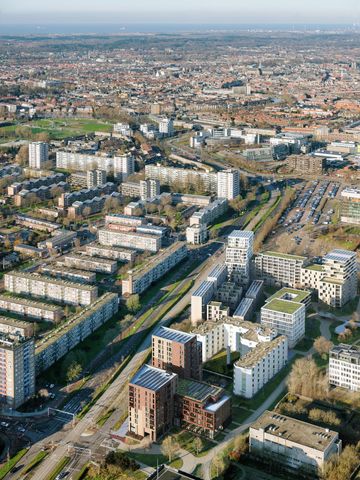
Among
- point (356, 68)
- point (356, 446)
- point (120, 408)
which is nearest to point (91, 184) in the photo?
point (120, 408)

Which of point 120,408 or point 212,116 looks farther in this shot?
point 212,116

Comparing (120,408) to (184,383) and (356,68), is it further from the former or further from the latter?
(356,68)

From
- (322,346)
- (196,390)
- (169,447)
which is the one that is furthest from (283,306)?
(169,447)

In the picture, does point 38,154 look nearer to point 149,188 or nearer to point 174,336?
point 149,188

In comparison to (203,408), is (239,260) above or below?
above

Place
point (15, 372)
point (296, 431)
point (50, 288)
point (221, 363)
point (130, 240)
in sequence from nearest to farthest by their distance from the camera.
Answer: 1. point (296, 431)
2. point (15, 372)
3. point (221, 363)
4. point (50, 288)
5. point (130, 240)

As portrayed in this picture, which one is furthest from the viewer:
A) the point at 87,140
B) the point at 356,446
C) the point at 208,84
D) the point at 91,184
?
the point at 208,84

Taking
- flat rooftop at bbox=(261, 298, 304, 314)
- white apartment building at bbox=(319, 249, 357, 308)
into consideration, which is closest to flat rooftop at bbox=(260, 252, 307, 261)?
white apartment building at bbox=(319, 249, 357, 308)

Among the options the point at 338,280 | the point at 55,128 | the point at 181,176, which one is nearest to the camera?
the point at 338,280
